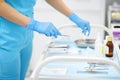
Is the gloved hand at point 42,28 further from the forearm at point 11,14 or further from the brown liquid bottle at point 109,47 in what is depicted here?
the brown liquid bottle at point 109,47

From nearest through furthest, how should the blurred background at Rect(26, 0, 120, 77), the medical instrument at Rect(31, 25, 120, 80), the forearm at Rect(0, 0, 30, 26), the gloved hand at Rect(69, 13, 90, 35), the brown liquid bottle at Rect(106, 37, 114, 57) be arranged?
1. the medical instrument at Rect(31, 25, 120, 80)
2. the forearm at Rect(0, 0, 30, 26)
3. the brown liquid bottle at Rect(106, 37, 114, 57)
4. the gloved hand at Rect(69, 13, 90, 35)
5. the blurred background at Rect(26, 0, 120, 77)

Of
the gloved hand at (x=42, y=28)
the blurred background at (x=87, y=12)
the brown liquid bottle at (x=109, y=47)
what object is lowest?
the brown liquid bottle at (x=109, y=47)

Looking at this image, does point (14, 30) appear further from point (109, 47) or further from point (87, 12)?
point (87, 12)

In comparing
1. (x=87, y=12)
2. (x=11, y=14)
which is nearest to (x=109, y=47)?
(x=11, y=14)

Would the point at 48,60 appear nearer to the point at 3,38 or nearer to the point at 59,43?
the point at 3,38

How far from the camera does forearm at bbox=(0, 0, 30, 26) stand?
53.9 inches

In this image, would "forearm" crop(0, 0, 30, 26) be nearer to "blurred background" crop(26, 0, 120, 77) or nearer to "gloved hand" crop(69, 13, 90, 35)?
"gloved hand" crop(69, 13, 90, 35)

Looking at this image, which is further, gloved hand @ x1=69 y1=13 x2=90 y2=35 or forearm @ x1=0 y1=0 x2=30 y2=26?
gloved hand @ x1=69 y1=13 x2=90 y2=35

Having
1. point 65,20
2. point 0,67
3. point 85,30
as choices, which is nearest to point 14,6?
point 0,67

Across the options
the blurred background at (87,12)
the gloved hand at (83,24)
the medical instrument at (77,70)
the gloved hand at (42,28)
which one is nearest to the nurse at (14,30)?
the gloved hand at (42,28)

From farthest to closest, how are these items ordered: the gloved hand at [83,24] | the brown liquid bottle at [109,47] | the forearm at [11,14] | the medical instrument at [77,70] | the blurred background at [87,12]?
the blurred background at [87,12], the gloved hand at [83,24], the brown liquid bottle at [109,47], the forearm at [11,14], the medical instrument at [77,70]

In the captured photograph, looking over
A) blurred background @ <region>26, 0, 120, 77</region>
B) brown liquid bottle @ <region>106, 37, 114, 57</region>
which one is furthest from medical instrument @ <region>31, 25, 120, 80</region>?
blurred background @ <region>26, 0, 120, 77</region>

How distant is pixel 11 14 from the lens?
1395mm

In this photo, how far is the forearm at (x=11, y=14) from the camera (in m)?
1.37
